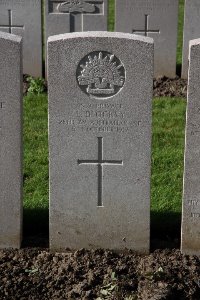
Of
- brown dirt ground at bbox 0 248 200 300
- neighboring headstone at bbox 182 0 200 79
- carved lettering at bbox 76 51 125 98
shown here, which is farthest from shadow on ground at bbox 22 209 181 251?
neighboring headstone at bbox 182 0 200 79

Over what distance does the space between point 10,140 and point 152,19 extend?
5.36 metres

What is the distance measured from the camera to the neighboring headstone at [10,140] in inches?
222

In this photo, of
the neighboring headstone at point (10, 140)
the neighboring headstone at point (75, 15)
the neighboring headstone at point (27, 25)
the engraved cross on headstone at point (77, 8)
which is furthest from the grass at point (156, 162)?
the engraved cross on headstone at point (77, 8)

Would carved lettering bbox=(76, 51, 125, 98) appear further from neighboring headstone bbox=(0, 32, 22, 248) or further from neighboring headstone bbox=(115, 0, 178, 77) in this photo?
neighboring headstone bbox=(115, 0, 178, 77)

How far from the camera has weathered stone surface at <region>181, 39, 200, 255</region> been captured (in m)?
5.59

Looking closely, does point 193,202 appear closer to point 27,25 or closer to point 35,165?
point 35,165

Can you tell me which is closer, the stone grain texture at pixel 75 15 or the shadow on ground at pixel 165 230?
the shadow on ground at pixel 165 230

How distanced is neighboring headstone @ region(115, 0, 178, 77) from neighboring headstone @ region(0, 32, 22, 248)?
5107 millimetres

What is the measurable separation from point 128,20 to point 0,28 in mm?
1780

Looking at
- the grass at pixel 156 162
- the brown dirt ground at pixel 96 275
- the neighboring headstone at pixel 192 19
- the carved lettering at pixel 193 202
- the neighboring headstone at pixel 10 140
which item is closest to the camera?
the brown dirt ground at pixel 96 275

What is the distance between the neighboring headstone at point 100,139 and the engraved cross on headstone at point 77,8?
5.05 m

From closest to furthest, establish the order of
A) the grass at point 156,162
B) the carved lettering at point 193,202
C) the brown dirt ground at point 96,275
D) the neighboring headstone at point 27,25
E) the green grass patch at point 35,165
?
the brown dirt ground at point 96,275
the carved lettering at point 193,202
the green grass patch at point 35,165
the grass at point 156,162
the neighboring headstone at point 27,25

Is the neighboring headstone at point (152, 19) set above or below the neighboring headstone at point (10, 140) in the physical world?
above

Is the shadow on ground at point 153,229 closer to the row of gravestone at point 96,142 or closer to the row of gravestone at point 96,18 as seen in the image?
the row of gravestone at point 96,142
